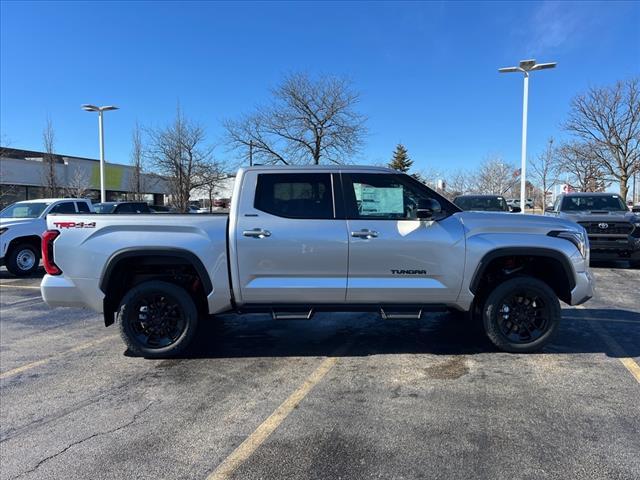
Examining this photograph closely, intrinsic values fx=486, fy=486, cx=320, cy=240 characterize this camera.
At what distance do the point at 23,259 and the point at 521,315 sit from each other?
11.7 metres

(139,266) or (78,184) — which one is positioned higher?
(78,184)

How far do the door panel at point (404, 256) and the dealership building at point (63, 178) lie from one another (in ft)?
95.5

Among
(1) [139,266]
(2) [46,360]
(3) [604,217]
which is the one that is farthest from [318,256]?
(3) [604,217]

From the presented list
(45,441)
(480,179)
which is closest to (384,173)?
(45,441)

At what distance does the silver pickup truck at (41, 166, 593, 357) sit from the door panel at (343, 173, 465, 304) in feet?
0.03

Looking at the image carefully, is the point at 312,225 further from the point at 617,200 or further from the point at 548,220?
the point at 617,200

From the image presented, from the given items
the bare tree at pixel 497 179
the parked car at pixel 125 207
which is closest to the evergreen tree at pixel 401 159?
the bare tree at pixel 497 179

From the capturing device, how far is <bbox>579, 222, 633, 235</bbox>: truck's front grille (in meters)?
11.6

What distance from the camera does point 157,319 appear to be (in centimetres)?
518

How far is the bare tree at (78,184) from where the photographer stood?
34.8 meters

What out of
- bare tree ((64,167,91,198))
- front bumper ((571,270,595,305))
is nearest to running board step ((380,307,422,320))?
front bumper ((571,270,595,305))

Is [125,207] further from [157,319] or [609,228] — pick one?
[609,228]

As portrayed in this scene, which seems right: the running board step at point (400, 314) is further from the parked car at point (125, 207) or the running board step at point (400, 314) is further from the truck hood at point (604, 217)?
the parked car at point (125, 207)

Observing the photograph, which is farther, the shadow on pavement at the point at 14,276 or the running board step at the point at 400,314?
the shadow on pavement at the point at 14,276
